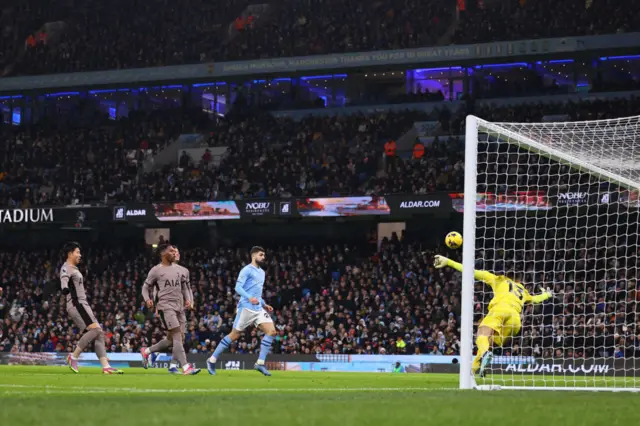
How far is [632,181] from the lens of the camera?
14.8 metres

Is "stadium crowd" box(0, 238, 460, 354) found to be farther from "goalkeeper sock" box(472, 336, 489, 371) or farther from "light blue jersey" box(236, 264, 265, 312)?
"goalkeeper sock" box(472, 336, 489, 371)

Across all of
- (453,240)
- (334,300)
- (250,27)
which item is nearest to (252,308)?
(453,240)

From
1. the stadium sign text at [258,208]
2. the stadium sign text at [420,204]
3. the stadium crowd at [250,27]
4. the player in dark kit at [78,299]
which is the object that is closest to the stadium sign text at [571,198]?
the stadium sign text at [420,204]

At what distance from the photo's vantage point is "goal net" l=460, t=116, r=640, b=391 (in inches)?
554

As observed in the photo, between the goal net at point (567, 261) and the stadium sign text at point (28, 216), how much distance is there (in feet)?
55.3

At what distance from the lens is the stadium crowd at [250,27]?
39844 mm

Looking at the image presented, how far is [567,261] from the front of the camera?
27.2 meters

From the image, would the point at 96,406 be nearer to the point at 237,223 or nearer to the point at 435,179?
the point at 435,179

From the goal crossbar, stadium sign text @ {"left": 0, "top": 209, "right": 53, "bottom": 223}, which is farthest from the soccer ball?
stadium sign text @ {"left": 0, "top": 209, "right": 53, "bottom": 223}

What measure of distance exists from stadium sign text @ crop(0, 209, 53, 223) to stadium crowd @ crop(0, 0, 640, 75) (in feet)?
32.2

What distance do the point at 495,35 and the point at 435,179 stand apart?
8.05 meters

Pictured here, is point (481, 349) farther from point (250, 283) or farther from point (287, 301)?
point (287, 301)

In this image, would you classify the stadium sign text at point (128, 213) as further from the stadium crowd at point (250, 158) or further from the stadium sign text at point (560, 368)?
the stadium sign text at point (560, 368)

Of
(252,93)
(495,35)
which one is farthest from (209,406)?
(252,93)
